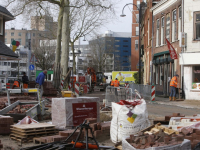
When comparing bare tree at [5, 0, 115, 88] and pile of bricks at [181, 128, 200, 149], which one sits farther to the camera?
bare tree at [5, 0, 115, 88]

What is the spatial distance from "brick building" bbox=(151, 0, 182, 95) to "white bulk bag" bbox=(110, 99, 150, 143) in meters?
17.5

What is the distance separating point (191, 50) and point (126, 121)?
17247 mm

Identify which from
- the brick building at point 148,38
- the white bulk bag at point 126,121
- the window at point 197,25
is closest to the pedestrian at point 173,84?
the window at point 197,25

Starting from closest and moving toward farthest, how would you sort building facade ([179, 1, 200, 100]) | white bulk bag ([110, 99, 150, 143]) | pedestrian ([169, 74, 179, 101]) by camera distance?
1. white bulk bag ([110, 99, 150, 143])
2. pedestrian ([169, 74, 179, 101])
3. building facade ([179, 1, 200, 100])

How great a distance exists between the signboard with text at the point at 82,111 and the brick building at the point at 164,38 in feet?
51.9

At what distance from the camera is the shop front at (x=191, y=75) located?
22766 mm

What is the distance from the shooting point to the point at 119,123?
733 cm

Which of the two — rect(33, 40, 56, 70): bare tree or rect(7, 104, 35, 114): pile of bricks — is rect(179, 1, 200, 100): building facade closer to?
rect(7, 104, 35, 114): pile of bricks

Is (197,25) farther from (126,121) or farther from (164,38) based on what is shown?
Answer: (126,121)

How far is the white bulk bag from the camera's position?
7.26m

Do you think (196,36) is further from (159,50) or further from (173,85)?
(159,50)

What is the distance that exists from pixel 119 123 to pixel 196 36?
17.6 m

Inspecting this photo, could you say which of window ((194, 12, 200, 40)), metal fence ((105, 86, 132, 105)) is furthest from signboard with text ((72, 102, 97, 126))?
window ((194, 12, 200, 40))

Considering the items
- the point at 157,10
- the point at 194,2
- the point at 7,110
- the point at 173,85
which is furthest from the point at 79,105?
the point at 157,10
